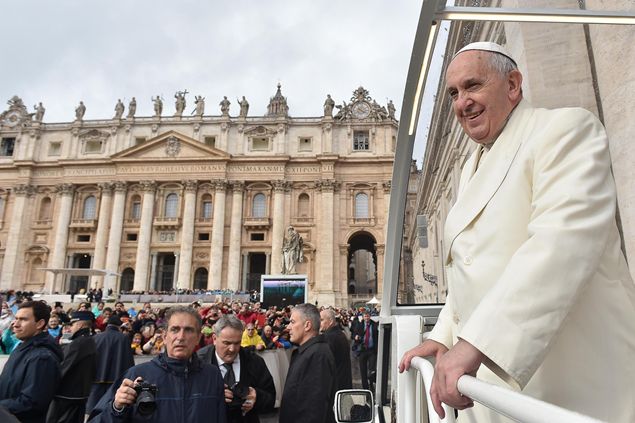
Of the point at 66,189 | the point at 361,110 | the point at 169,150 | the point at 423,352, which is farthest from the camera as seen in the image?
the point at 361,110

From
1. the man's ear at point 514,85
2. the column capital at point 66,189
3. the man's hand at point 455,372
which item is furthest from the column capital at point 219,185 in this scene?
the man's hand at point 455,372

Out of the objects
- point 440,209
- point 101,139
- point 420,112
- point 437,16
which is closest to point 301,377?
point 440,209

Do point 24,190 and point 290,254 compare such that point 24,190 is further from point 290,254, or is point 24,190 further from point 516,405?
point 516,405

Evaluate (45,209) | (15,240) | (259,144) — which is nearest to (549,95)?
(259,144)

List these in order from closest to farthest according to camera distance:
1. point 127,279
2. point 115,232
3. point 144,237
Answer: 1. point 144,237
2. point 115,232
3. point 127,279

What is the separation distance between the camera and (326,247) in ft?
120

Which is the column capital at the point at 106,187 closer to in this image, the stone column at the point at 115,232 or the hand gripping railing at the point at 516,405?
the stone column at the point at 115,232

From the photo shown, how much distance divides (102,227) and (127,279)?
211 inches

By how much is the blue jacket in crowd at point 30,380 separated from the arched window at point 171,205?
3643 centimetres

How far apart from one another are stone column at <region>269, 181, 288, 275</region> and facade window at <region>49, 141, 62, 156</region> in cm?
2251

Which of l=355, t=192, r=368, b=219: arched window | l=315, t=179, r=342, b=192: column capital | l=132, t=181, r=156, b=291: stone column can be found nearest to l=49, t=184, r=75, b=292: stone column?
l=132, t=181, r=156, b=291: stone column

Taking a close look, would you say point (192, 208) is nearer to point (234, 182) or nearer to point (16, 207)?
point (234, 182)

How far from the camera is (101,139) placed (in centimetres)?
4119

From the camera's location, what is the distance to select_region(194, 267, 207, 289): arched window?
3734cm
